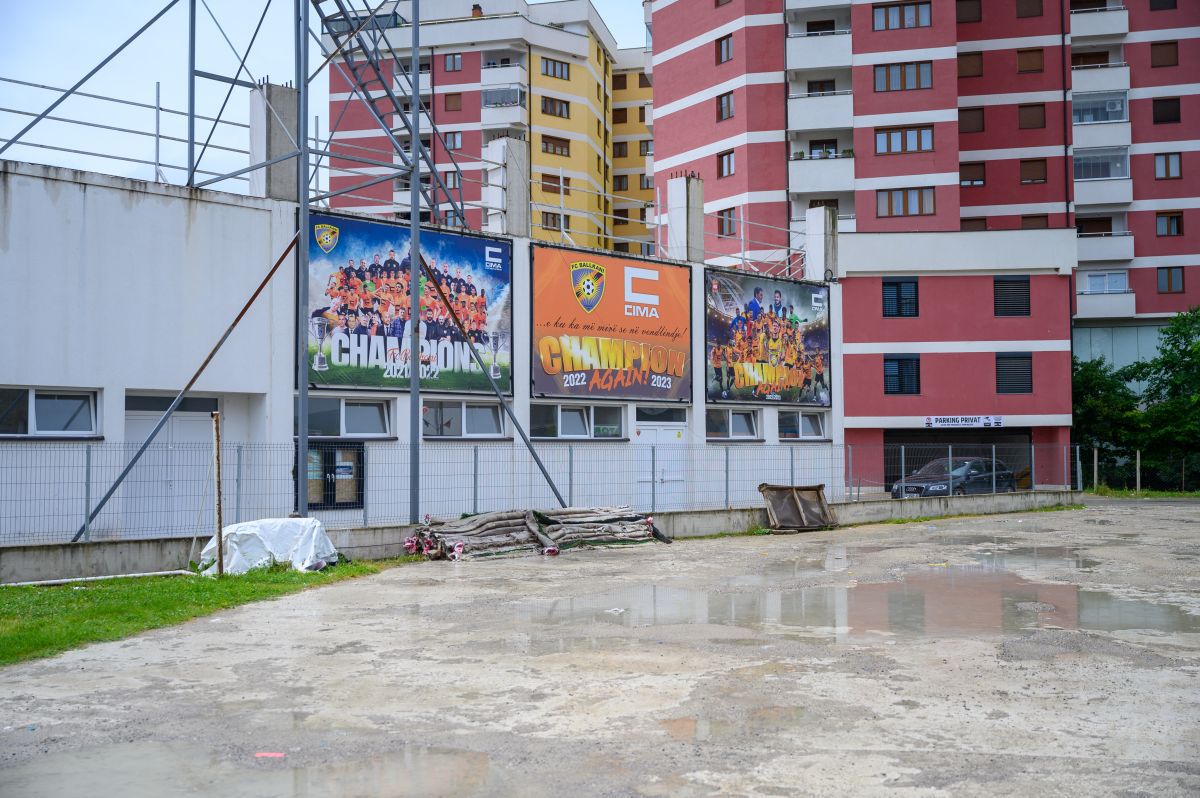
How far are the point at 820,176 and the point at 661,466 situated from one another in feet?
84.6

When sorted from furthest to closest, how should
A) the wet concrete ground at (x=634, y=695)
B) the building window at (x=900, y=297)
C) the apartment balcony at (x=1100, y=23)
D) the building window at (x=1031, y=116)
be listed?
1. the apartment balcony at (x=1100, y=23)
2. the building window at (x=1031, y=116)
3. the building window at (x=900, y=297)
4. the wet concrete ground at (x=634, y=695)

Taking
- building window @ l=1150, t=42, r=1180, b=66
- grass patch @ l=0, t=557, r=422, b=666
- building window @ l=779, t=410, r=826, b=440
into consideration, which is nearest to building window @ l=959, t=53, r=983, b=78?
building window @ l=1150, t=42, r=1180, b=66

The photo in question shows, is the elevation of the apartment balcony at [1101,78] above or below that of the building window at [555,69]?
below

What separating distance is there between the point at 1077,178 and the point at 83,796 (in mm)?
54391

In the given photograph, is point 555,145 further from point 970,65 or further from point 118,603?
point 118,603

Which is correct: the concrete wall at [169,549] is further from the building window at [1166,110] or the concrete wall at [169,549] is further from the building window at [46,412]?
the building window at [1166,110]

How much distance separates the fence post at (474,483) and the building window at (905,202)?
30969mm

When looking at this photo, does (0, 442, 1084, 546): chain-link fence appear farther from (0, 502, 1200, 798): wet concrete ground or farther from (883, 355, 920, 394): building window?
(883, 355, 920, 394): building window

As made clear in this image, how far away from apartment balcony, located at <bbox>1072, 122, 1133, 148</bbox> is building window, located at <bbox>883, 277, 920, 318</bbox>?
666 inches

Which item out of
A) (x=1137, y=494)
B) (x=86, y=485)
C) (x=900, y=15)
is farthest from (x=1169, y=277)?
(x=86, y=485)

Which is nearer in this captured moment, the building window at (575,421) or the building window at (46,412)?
the building window at (46,412)

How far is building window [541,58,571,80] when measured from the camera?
200ft

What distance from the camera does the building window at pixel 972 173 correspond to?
50.8 metres

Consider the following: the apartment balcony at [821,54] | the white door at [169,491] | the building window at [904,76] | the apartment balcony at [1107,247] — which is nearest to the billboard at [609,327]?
the white door at [169,491]
